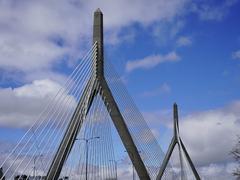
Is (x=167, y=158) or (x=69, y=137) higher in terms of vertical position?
(x=167, y=158)

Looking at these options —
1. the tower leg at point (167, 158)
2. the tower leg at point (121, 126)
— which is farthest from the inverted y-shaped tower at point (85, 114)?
the tower leg at point (167, 158)

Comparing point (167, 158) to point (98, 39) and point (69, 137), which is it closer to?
point (98, 39)

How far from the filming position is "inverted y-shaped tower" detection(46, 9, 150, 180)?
28.9 metres

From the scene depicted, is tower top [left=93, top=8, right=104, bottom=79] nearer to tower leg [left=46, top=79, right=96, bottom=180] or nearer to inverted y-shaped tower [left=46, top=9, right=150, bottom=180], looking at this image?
inverted y-shaped tower [left=46, top=9, right=150, bottom=180]

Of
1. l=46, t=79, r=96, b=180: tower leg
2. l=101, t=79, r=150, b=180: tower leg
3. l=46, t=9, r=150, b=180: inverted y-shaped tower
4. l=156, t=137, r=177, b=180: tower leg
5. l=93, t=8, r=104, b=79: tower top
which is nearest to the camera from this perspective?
l=46, t=79, r=96, b=180: tower leg

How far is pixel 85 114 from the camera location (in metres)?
30.0

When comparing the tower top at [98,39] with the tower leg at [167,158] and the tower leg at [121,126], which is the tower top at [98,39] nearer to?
the tower leg at [121,126]

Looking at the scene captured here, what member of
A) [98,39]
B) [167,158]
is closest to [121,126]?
[98,39]

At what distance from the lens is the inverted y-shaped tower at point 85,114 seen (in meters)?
28.9

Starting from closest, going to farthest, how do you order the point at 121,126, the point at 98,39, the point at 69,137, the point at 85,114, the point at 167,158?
1. the point at 69,137
2. the point at 85,114
3. the point at 98,39
4. the point at 121,126
5. the point at 167,158

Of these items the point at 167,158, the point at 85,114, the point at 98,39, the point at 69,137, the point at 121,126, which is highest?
the point at 98,39

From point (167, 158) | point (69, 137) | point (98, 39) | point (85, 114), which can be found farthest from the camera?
point (167, 158)

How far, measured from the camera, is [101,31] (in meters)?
33.2

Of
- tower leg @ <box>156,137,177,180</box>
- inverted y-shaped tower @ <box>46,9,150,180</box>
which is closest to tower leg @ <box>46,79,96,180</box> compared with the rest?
inverted y-shaped tower @ <box>46,9,150,180</box>
